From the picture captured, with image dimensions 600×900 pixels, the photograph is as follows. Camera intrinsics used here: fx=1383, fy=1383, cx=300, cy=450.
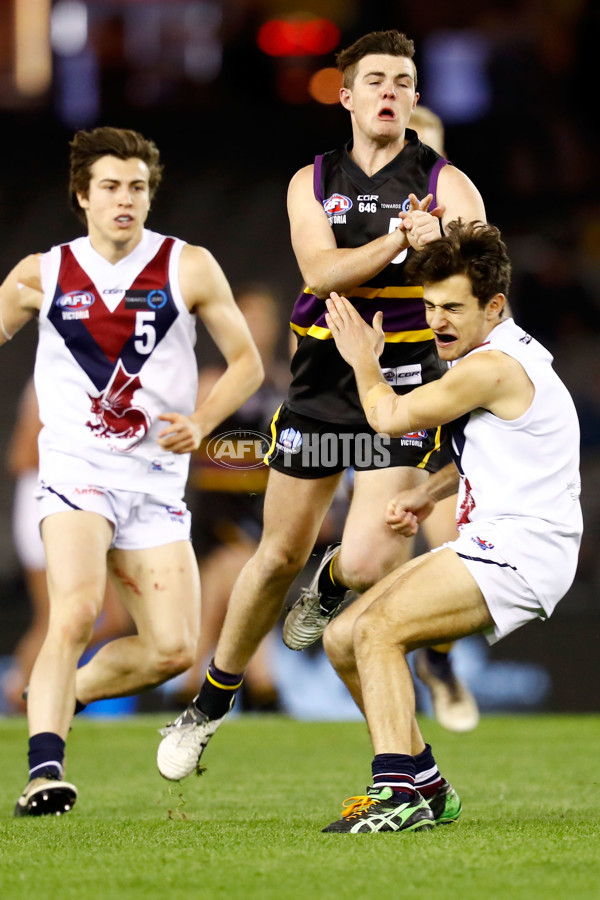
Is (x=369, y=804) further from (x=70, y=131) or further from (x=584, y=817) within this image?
(x=70, y=131)

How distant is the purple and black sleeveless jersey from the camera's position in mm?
5070

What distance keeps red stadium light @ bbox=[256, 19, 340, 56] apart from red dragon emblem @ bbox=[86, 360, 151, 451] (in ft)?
30.6

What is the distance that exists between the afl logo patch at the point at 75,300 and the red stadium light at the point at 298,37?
9.19 metres

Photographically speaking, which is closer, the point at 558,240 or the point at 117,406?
the point at 117,406

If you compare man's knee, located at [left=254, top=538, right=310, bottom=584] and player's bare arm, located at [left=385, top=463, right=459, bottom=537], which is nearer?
player's bare arm, located at [left=385, top=463, right=459, bottom=537]

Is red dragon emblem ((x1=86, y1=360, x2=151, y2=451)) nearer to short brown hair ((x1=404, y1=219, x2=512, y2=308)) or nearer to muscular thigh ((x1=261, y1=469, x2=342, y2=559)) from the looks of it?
muscular thigh ((x1=261, y1=469, x2=342, y2=559))

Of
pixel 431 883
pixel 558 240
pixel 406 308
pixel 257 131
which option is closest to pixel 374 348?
pixel 406 308

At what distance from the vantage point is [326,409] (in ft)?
17.5

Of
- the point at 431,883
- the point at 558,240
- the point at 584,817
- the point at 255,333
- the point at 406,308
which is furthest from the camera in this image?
the point at 558,240

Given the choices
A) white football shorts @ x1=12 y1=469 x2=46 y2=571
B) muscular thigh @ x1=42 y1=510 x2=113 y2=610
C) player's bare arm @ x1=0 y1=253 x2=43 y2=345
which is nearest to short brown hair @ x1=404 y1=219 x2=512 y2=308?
muscular thigh @ x1=42 y1=510 x2=113 y2=610

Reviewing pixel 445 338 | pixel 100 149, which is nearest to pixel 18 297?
pixel 100 149

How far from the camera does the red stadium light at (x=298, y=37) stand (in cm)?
1417

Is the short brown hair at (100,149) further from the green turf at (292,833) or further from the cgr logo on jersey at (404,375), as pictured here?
the green turf at (292,833)

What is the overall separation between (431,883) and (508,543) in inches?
48.4
